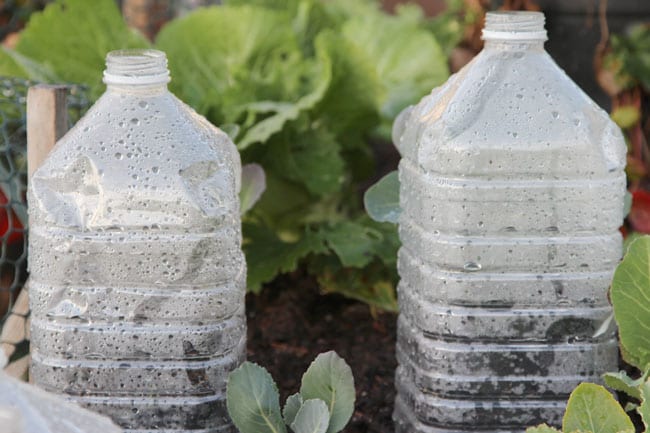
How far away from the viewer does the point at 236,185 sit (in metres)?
1.80

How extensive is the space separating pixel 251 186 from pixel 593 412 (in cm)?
104

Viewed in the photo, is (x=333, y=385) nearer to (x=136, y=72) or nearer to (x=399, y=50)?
(x=136, y=72)

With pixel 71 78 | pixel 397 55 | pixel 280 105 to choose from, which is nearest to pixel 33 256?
pixel 280 105

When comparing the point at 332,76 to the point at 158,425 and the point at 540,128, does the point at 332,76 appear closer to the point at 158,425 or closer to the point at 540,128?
the point at 540,128

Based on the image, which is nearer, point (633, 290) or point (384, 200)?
point (633, 290)

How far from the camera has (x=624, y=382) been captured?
176cm

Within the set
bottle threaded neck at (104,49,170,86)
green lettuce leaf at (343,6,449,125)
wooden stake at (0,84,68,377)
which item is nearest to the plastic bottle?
bottle threaded neck at (104,49,170,86)

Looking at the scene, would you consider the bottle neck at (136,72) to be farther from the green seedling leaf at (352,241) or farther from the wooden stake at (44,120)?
the green seedling leaf at (352,241)

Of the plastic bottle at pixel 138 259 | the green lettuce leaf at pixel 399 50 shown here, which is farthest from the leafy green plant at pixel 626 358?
the green lettuce leaf at pixel 399 50

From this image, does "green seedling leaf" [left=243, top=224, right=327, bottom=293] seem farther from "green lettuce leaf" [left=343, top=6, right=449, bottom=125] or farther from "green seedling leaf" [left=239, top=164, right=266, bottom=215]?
"green lettuce leaf" [left=343, top=6, right=449, bottom=125]

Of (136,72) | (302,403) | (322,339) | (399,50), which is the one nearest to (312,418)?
(302,403)

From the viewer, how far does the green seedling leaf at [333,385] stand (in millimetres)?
1718

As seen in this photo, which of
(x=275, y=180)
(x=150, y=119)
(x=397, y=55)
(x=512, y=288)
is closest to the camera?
(x=150, y=119)

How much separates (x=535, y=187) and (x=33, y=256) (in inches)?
34.5
